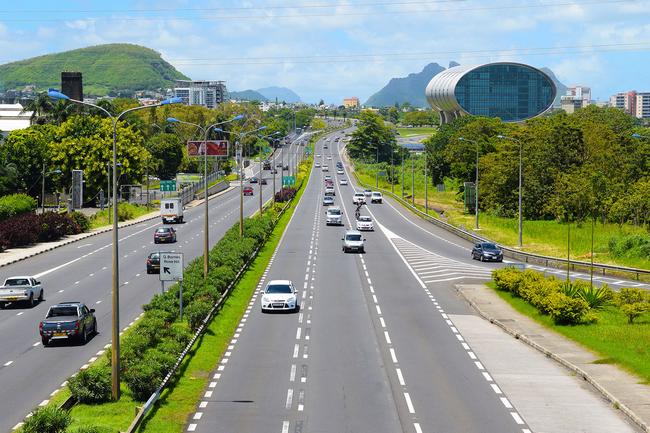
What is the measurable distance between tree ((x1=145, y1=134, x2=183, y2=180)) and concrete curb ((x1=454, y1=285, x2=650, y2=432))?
415 ft

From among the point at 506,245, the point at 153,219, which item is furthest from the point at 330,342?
the point at 153,219

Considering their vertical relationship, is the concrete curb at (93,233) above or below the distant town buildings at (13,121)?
below

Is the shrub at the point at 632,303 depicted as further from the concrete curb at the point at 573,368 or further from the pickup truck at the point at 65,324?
the pickup truck at the point at 65,324

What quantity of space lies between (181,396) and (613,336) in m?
18.0

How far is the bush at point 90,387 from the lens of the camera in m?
24.4

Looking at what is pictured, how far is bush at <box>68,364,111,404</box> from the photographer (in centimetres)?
2444

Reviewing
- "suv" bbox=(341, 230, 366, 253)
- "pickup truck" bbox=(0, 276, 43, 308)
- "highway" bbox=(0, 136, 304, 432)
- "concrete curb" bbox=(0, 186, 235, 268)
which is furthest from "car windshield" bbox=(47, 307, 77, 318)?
"suv" bbox=(341, 230, 366, 253)

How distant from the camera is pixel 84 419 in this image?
22844 millimetres

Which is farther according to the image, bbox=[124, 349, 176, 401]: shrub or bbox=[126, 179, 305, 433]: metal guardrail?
bbox=[124, 349, 176, 401]: shrub

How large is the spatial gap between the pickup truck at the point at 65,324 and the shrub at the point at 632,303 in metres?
22.0

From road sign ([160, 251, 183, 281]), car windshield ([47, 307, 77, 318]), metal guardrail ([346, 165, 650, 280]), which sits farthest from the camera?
metal guardrail ([346, 165, 650, 280])

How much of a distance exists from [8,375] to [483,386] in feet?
47.8

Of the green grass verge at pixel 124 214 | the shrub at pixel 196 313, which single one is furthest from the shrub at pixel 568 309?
the green grass verge at pixel 124 214

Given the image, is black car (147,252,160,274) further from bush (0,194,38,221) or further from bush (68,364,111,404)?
bush (68,364,111,404)
